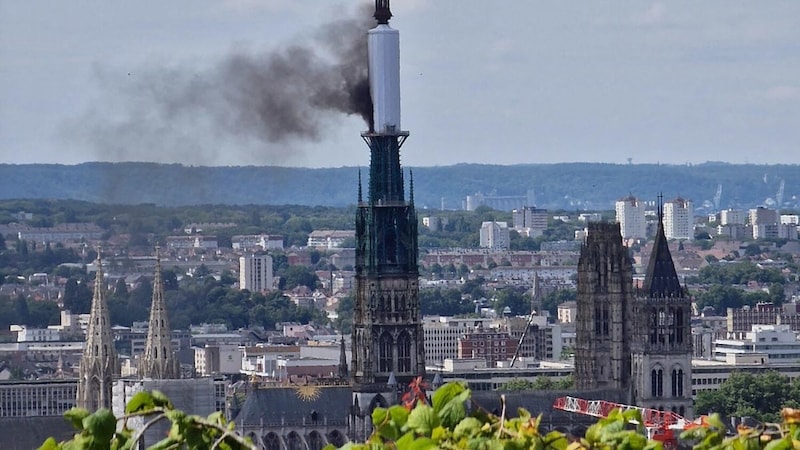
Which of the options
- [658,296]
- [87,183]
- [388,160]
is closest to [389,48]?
[388,160]

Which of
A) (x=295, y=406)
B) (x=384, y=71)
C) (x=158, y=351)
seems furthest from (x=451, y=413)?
(x=384, y=71)

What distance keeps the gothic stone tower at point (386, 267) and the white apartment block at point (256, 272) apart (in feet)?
334

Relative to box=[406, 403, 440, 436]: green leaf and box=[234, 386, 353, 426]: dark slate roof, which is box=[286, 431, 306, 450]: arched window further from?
→ box=[406, 403, 440, 436]: green leaf

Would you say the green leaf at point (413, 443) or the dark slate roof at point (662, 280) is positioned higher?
the dark slate roof at point (662, 280)

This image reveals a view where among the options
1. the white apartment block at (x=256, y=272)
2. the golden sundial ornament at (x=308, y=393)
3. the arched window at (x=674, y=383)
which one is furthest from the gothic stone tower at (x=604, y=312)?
the white apartment block at (x=256, y=272)

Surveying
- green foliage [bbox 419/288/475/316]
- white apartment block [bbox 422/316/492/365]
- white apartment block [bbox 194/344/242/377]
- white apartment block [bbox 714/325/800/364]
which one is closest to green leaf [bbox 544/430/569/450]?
white apartment block [bbox 194/344/242/377]

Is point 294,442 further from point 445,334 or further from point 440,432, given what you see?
point 445,334

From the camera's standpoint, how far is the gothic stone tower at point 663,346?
7556cm

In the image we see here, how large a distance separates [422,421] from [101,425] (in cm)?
165

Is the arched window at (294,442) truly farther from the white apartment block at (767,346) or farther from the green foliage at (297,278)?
the green foliage at (297,278)

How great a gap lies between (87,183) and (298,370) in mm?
42547

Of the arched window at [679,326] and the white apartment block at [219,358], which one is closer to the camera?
the arched window at [679,326]

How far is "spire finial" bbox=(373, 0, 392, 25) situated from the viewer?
74.8 meters

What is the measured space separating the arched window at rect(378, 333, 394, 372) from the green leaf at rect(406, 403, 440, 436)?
55.3 m
